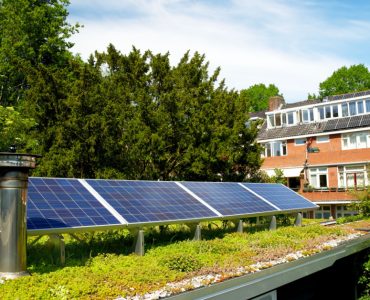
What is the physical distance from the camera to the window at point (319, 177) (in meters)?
47.2

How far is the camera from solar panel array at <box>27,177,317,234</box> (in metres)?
9.64

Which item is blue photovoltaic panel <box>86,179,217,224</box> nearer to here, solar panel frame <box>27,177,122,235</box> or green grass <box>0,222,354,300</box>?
solar panel frame <box>27,177,122,235</box>

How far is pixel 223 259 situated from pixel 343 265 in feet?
24.2

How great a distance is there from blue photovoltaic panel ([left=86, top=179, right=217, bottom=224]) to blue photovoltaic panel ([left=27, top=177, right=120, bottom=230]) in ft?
1.83

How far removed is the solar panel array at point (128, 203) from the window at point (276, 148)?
3524 cm

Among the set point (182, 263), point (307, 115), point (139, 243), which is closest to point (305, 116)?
point (307, 115)

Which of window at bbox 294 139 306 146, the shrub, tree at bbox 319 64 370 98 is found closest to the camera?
the shrub

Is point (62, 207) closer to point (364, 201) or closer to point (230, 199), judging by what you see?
point (230, 199)

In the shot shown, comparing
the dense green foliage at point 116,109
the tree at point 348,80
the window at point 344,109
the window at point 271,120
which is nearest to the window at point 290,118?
the window at point 271,120

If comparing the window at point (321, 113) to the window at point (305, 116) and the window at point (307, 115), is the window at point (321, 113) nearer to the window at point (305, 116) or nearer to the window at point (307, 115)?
the window at point (307, 115)

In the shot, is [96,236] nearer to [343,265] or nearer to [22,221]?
[22,221]

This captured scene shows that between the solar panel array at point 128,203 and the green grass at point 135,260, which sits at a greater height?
the solar panel array at point 128,203

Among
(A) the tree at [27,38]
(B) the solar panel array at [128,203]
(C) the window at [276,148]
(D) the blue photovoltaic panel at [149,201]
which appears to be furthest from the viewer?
(C) the window at [276,148]

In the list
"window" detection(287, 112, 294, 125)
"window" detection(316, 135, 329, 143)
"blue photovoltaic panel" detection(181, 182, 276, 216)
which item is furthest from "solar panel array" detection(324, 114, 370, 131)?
"blue photovoltaic panel" detection(181, 182, 276, 216)
